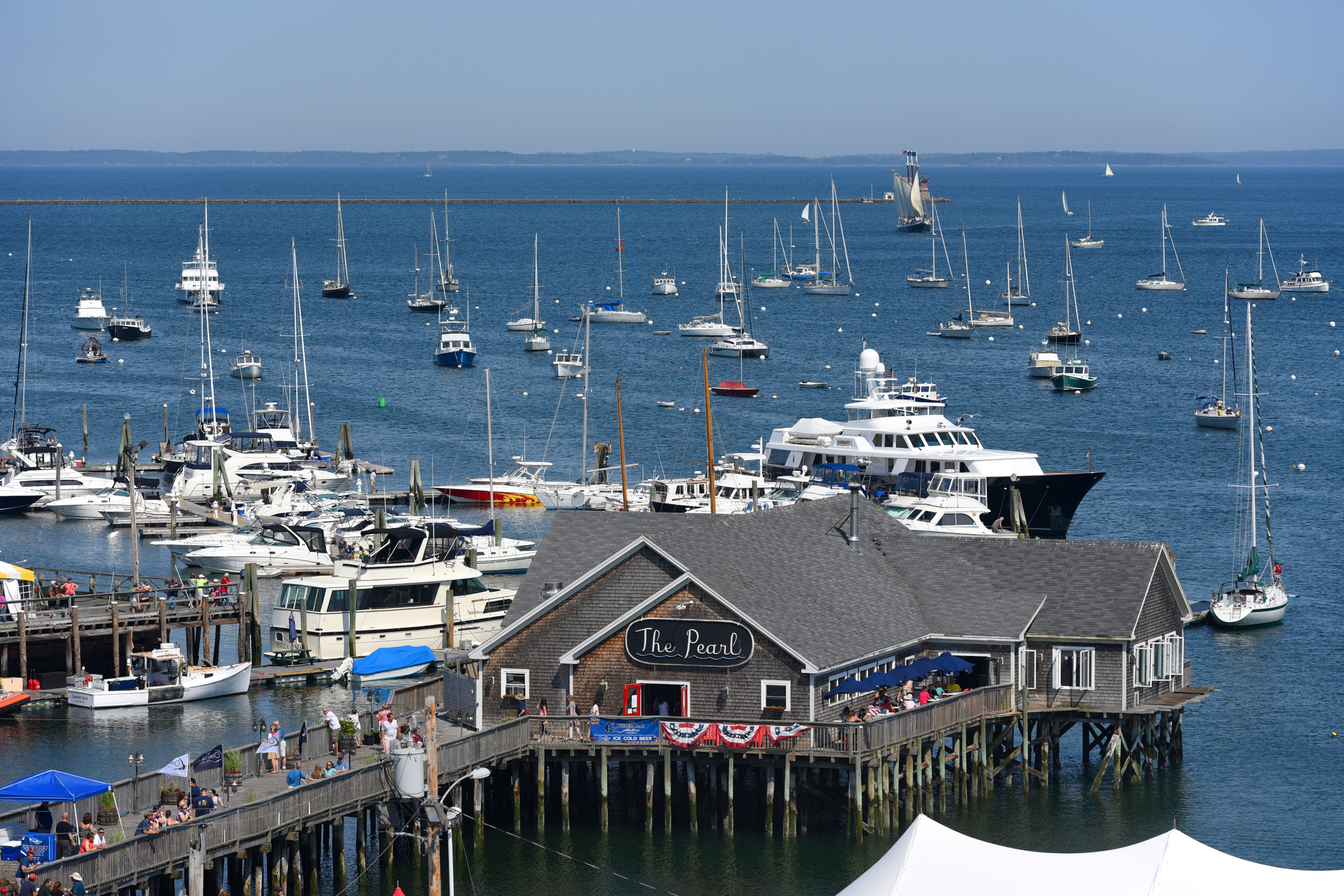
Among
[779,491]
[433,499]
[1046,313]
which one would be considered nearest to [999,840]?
[779,491]

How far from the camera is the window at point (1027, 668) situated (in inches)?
1853

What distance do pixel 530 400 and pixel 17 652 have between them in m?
64.2

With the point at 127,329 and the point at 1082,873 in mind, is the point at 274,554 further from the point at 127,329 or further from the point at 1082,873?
the point at 127,329

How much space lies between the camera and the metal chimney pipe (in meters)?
49.8

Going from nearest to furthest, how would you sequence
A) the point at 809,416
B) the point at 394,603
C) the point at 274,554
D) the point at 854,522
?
the point at 854,522, the point at 394,603, the point at 274,554, the point at 809,416

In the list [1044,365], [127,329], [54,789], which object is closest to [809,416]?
[1044,365]

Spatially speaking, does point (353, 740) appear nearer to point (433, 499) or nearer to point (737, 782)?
point (737, 782)

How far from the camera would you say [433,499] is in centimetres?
8544

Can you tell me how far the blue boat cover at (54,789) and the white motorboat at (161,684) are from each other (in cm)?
1775

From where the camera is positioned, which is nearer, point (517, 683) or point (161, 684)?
point (517, 683)

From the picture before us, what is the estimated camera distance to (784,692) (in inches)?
1709

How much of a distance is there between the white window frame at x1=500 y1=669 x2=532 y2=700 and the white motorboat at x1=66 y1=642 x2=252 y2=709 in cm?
1373

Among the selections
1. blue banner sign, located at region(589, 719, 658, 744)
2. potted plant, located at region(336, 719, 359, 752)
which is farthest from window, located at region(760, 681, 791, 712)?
potted plant, located at region(336, 719, 359, 752)

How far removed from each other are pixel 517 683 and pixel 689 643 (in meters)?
4.17
